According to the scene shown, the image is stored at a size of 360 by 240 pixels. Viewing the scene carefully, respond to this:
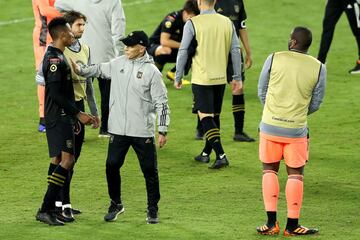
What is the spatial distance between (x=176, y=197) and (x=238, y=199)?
0.70 meters

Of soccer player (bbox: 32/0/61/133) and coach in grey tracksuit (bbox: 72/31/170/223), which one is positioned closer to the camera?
coach in grey tracksuit (bbox: 72/31/170/223)

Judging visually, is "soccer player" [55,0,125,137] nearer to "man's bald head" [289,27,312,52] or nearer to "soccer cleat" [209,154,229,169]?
"soccer cleat" [209,154,229,169]

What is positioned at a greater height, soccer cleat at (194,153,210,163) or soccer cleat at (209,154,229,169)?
soccer cleat at (209,154,229,169)

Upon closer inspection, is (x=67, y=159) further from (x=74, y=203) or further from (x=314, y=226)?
(x=314, y=226)

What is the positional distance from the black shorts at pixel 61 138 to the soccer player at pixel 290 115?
1915 mm

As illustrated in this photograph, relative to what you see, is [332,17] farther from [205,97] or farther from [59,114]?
[59,114]

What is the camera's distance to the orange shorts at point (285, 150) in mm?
11148

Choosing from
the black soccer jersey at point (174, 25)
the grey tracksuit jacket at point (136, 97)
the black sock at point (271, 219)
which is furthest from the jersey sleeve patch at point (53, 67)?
the black soccer jersey at point (174, 25)

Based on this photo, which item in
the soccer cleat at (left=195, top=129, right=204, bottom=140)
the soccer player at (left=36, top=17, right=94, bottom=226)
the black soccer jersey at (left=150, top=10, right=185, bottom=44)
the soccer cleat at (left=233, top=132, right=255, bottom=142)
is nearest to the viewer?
the soccer player at (left=36, top=17, right=94, bottom=226)

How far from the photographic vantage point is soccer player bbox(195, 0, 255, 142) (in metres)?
15.7

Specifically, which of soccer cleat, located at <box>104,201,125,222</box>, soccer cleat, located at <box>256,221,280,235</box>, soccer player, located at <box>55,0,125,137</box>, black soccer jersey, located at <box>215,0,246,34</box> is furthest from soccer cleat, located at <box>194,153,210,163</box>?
soccer cleat, located at <box>256,221,280,235</box>

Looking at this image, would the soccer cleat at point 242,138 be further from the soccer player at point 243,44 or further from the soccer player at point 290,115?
the soccer player at point 290,115

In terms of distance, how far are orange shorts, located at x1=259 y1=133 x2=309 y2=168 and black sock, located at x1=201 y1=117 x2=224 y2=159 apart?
3132 mm

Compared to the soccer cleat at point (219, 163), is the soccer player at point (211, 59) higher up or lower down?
higher up
